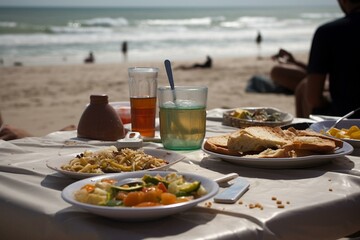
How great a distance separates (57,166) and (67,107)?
30.0 ft

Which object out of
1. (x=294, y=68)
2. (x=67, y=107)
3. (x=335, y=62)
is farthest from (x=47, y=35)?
(x=335, y=62)

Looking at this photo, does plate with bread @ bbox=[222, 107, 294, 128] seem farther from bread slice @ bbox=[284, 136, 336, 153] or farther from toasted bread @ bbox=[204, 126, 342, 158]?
bread slice @ bbox=[284, 136, 336, 153]

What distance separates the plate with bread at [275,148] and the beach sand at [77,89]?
6616mm

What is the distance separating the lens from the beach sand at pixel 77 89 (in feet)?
32.7

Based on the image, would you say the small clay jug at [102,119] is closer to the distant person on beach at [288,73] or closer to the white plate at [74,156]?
the white plate at [74,156]

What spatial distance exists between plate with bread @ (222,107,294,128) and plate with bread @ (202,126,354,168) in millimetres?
546

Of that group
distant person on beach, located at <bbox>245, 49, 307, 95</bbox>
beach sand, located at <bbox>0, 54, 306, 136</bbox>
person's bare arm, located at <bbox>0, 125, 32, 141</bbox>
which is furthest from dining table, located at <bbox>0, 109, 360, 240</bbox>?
beach sand, located at <bbox>0, 54, 306, 136</bbox>

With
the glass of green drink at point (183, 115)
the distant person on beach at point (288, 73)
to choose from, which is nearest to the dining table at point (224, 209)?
the glass of green drink at point (183, 115)

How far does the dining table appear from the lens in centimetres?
135

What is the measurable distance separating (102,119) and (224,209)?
45.3 inches

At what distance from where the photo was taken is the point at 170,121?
90.0 inches

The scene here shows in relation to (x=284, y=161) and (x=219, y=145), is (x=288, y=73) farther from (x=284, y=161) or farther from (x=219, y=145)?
(x=284, y=161)

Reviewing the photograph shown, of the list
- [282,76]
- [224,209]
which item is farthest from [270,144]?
[282,76]

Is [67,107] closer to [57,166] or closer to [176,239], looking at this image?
[57,166]
